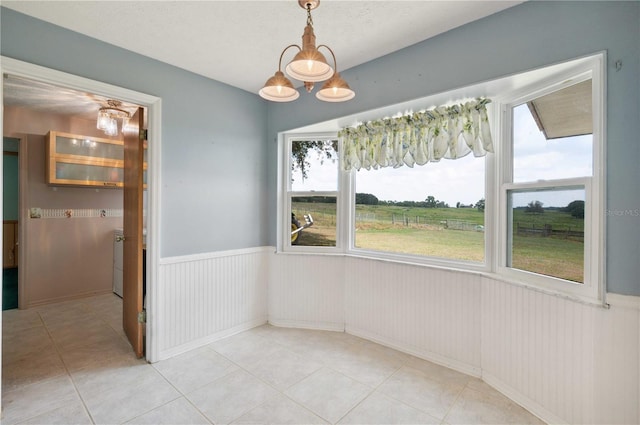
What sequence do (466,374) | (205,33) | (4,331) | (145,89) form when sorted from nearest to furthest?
(205,33) → (466,374) → (145,89) → (4,331)

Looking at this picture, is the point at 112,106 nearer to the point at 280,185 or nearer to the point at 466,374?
the point at 280,185

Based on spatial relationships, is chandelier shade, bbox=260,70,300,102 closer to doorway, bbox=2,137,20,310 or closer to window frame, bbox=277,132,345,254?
window frame, bbox=277,132,345,254

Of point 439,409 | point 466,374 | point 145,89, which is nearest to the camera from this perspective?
point 439,409

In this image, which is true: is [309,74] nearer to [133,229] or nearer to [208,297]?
[133,229]

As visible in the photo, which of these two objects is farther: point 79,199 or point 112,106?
point 79,199

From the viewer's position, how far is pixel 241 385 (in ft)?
7.18

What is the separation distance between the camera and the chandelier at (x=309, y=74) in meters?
1.37

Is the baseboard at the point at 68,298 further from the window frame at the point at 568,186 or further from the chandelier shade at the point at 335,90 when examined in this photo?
the window frame at the point at 568,186

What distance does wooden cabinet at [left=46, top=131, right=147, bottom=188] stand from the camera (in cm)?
381

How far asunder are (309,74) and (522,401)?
2423 millimetres

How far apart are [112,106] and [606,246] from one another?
4387mm

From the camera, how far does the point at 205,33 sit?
2.16 meters

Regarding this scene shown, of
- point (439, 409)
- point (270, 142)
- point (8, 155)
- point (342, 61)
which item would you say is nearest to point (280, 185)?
point (270, 142)

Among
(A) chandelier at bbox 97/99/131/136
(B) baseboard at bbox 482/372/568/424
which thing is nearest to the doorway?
(A) chandelier at bbox 97/99/131/136
